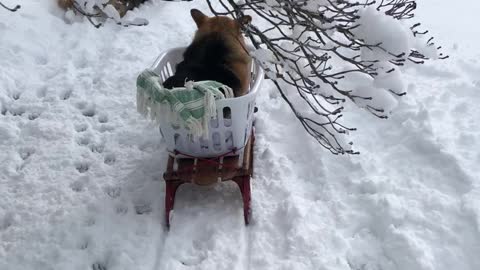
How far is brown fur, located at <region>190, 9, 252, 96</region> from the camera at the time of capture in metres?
3.17

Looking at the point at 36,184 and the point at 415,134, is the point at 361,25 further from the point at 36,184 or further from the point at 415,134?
the point at 36,184

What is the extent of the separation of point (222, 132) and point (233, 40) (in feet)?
2.34

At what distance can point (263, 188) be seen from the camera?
327cm

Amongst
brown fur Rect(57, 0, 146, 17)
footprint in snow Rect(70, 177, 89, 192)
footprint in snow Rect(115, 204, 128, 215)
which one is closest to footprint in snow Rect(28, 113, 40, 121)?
footprint in snow Rect(70, 177, 89, 192)

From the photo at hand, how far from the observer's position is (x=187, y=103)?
2.59 meters

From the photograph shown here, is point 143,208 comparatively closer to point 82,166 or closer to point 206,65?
point 82,166

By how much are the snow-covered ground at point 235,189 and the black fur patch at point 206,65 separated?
74 cm

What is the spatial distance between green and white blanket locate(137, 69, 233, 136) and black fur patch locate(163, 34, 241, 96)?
246 mm

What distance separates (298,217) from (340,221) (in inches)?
10.1

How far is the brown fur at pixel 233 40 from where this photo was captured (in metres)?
3.17

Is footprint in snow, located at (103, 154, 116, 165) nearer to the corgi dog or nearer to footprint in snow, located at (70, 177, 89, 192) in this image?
footprint in snow, located at (70, 177, 89, 192)

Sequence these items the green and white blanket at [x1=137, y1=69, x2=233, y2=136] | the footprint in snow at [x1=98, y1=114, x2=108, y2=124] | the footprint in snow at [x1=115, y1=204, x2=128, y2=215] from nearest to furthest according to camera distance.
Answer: the green and white blanket at [x1=137, y1=69, x2=233, y2=136], the footprint in snow at [x1=115, y1=204, x2=128, y2=215], the footprint in snow at [x1=98, y1=114, x2=108, y2=124]

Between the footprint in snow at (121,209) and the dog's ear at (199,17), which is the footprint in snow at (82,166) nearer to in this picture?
the footprint in snow at (121,209)

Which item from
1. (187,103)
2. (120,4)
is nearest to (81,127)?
(187,103)
